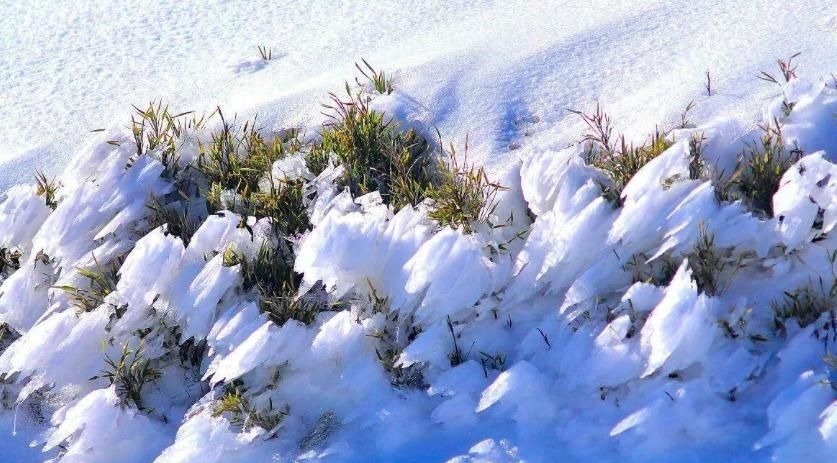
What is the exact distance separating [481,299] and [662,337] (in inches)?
24.3

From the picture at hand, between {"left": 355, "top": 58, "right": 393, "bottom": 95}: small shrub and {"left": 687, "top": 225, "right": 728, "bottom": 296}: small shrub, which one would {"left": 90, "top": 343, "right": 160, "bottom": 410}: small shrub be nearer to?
{"left": 355, "top": 58, "right": 393, "bottom": 95}: small shrub

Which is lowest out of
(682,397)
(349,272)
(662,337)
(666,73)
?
(682,397)

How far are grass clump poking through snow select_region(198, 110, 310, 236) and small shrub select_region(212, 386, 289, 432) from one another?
0.66 m

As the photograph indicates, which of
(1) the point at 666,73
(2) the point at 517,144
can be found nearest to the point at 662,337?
(2) the point at 517,144

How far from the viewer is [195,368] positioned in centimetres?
333

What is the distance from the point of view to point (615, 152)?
132 inches

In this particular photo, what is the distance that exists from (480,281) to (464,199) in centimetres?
29

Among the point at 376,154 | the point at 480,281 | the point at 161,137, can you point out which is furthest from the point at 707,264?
the point at 161,137

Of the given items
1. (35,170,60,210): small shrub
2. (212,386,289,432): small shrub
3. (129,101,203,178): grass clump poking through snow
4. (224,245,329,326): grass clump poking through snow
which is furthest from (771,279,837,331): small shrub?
(35,170,60,210): small shrub

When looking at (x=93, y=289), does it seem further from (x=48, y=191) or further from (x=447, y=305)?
(x=447, y=305)

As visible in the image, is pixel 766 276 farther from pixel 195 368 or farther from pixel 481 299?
pixel 195 368

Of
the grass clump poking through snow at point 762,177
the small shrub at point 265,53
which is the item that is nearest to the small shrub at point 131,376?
the small shrub at point 265,53

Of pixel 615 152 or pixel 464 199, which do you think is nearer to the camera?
pixel 464 199

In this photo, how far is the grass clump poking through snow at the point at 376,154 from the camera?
136 inches
